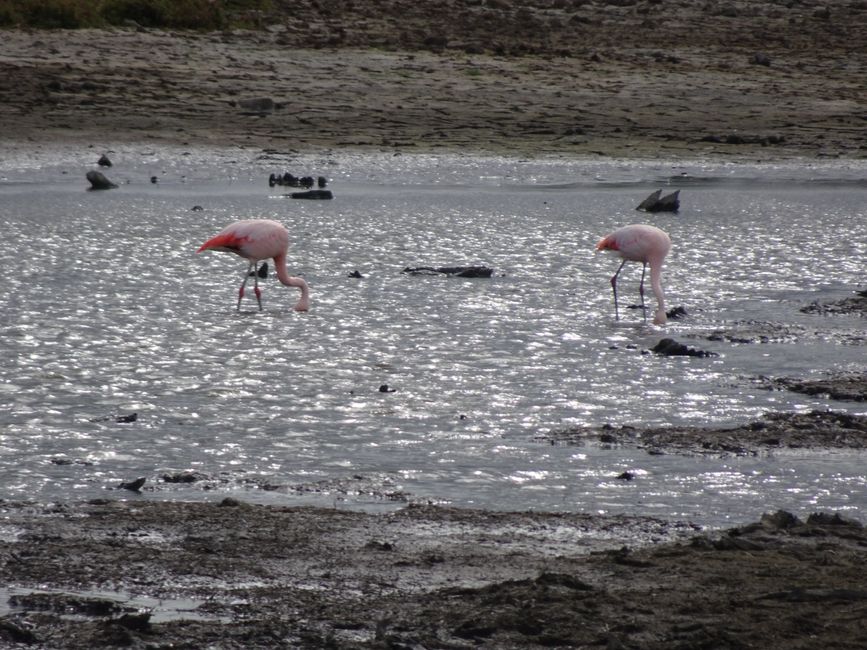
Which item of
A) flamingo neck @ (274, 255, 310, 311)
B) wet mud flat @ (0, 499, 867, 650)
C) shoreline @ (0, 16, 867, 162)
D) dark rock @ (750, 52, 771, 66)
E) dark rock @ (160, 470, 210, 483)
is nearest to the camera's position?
wet mud flat @ (0, 499, 867, 650)

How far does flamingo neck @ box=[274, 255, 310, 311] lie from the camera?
10.5 meters

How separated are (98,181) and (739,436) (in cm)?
1051

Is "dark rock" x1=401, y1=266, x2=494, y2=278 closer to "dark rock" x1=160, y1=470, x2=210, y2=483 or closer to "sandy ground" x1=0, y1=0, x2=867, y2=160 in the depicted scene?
"dark rock" x1=160, y1=470, x2=210, y2=483

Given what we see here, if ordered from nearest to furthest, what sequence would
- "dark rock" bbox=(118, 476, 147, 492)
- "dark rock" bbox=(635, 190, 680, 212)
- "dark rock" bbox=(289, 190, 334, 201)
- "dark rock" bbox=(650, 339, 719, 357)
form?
"dark rock" bbox=(118, 476, 147, 492) → "dark rock" bbox=(650, 339, 719, 357) → "dark rock" bbox=(635, 190, 680, 212) → "dark rock" bbox=(289, 190, 334, 201)

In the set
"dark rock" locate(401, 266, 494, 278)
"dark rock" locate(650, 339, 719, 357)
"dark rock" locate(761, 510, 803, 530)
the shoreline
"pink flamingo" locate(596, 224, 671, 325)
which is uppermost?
the shoreline

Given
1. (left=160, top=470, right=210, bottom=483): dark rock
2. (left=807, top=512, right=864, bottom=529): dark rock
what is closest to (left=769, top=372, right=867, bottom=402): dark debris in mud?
(left=807, top=512, right=864, bottom=529): dark rock

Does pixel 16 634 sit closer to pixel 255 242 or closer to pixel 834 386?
pixel 834 386

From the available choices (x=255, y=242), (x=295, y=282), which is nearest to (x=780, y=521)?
(x=295, y=282)

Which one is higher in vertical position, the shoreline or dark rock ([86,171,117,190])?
the shoreline

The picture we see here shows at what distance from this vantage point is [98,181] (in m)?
16.0

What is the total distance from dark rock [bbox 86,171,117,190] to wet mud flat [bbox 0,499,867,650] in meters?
10.6

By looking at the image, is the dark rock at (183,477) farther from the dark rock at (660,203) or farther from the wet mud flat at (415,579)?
the dark rock at (660,203)

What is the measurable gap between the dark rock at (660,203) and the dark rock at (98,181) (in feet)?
18.7

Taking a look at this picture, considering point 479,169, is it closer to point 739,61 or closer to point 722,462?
point 739,61
